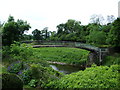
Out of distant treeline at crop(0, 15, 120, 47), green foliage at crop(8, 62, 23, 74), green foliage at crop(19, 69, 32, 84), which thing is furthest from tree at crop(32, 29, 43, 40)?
green foliage at crop(19, 69, 32, 84)

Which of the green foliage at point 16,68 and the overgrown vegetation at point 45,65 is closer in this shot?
the overgrown vegetation at point 45,65

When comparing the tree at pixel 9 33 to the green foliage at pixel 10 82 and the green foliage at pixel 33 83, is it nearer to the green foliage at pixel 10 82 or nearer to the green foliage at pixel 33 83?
the green foliage at pixel 33 83

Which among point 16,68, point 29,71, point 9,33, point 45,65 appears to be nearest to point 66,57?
point 9,33

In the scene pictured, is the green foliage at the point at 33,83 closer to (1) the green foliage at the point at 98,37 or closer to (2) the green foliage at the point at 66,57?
(2) the green foliage at the point at 66,57

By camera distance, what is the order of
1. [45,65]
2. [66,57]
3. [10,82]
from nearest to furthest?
[10,82] → [45,65] → [66,57]

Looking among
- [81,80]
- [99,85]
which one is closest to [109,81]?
[99,85]

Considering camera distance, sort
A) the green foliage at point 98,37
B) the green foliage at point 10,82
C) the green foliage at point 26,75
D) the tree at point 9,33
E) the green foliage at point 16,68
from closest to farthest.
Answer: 1. the green foliage at point 10,82
2. the green foliage at point 26,75
3. the green foliage at point 16,68
4. the tree at point 9,33
5. the green foliage at point 98,37

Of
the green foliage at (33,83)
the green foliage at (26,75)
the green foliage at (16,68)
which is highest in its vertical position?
the green foliage at (16,68)

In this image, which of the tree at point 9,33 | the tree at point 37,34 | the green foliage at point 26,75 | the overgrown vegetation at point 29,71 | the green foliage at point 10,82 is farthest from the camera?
the tree at point 37,34

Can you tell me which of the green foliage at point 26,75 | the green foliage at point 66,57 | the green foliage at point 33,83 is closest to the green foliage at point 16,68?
the green foliage at point 26,75

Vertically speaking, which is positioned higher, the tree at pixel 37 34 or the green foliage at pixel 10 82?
the tree at pixel 37 34

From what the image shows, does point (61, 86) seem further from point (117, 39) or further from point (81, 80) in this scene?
point (117, 39)

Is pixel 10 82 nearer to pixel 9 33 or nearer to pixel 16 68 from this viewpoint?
pixel 16 68

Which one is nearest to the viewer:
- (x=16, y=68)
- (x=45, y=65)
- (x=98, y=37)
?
(x=16, y=68)
